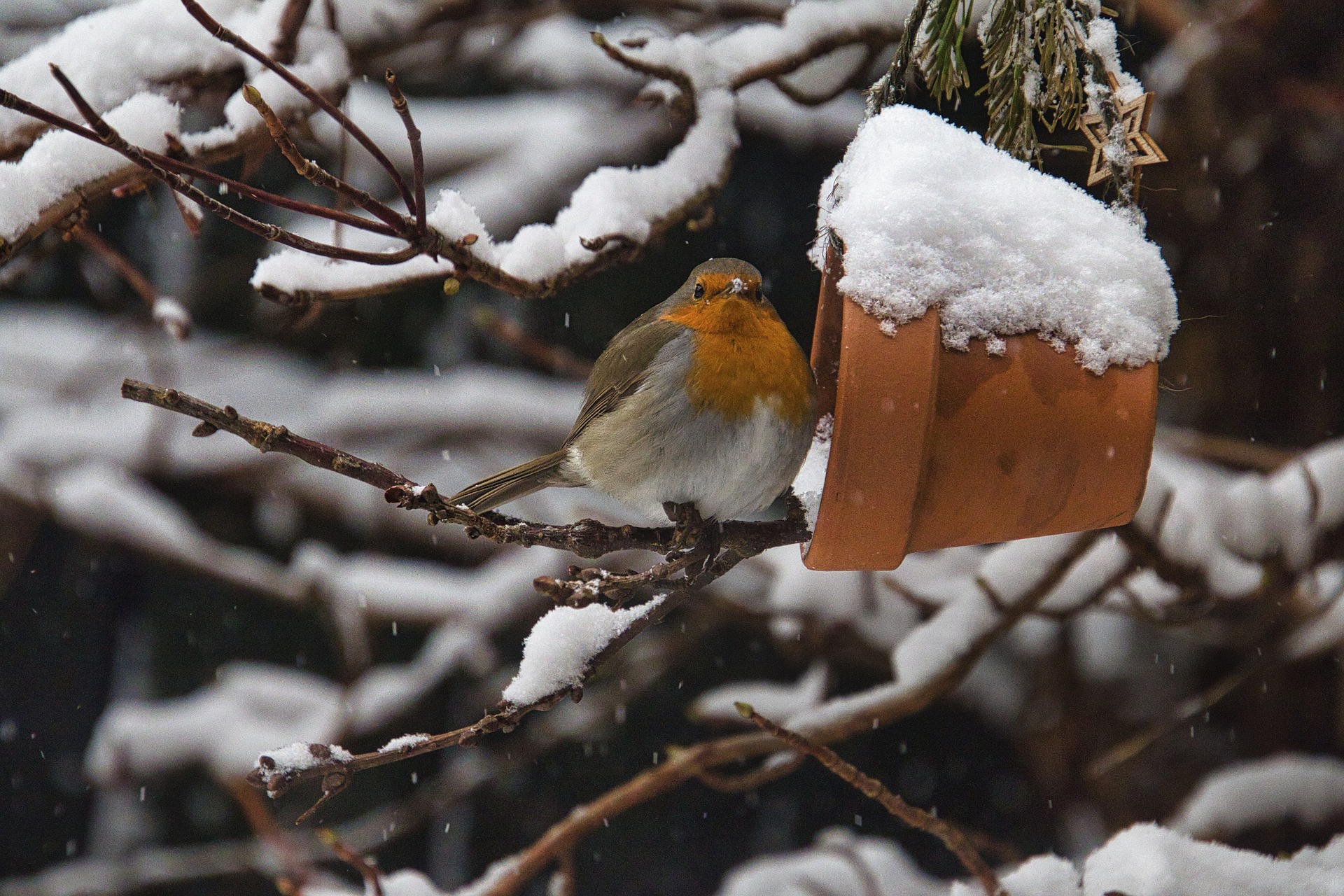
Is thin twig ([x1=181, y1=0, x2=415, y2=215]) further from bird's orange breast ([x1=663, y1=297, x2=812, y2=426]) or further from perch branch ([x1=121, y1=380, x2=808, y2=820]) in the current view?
bird's orange breast ([x1=663, y1=297, x2=812, y2=426])

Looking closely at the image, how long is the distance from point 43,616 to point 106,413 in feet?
2.87

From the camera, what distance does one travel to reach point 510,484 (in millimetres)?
1854

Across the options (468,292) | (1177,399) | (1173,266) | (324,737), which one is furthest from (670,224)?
(468,292)

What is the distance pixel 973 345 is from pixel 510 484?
89 centimetres

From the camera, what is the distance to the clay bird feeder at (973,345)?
1243 millimetres

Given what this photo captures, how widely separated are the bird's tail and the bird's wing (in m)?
0.11

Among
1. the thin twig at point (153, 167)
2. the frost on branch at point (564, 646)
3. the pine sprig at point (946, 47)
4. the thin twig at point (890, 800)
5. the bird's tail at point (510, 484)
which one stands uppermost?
the pine sprig at point (946, 47)

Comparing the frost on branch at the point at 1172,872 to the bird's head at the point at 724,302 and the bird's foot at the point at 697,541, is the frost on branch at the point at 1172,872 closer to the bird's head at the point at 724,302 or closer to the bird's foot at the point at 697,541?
the bird's foot at the point at 697,541

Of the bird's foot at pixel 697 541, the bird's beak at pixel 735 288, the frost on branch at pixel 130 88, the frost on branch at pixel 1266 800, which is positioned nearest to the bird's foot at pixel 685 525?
the bird's foot at pixel 697 541

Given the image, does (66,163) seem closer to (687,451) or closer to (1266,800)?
(687,451)

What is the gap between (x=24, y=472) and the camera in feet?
12.1

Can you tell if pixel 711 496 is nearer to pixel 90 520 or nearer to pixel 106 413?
pixel 90 520

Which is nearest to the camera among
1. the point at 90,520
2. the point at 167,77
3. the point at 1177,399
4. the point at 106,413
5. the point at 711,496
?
the point at 711,496

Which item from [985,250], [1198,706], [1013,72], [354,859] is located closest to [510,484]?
[354,859]
